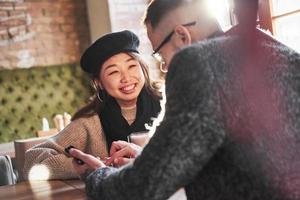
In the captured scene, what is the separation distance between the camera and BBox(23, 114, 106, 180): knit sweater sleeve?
1.51 metres

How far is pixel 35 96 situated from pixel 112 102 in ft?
12.5

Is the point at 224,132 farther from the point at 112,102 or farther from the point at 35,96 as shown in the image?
the point at 35,96

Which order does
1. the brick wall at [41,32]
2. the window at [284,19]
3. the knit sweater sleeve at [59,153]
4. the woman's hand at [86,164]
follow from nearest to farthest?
the woman's hand at [86,164] < the knit sweater sleeve at [59,153] < the window at [284,19] < the brick wall at [41,32]

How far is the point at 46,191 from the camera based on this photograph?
1305mm

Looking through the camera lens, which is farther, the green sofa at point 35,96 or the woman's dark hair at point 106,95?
the green sofa at point 35,96

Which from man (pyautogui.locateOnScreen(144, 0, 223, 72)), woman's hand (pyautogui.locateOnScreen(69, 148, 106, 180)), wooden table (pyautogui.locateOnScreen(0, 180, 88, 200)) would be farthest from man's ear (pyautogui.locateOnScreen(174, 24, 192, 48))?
wooden table (pyautogui.locateOnScreen(0, 180, 88, 200))

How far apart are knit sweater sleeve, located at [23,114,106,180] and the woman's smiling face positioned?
16 cm

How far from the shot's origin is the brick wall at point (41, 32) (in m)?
5.38

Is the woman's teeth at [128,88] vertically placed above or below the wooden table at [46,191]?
above

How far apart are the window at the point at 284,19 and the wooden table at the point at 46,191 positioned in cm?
267

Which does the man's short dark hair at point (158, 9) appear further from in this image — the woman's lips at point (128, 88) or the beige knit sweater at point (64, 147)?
the woman's lips at point (128, 88)

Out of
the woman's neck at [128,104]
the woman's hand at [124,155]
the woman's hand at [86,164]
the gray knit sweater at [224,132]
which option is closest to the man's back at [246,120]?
the gray knit sweater at [224,132]

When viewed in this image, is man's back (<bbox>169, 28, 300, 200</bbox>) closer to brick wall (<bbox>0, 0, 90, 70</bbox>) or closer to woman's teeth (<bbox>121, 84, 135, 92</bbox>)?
woman's teeth (<bbox>121, 84, 135, 92</bbox>)

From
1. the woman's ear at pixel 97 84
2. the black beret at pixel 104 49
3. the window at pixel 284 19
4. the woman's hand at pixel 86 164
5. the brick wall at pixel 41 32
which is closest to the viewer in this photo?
the woman's hand at pixel 86 164
